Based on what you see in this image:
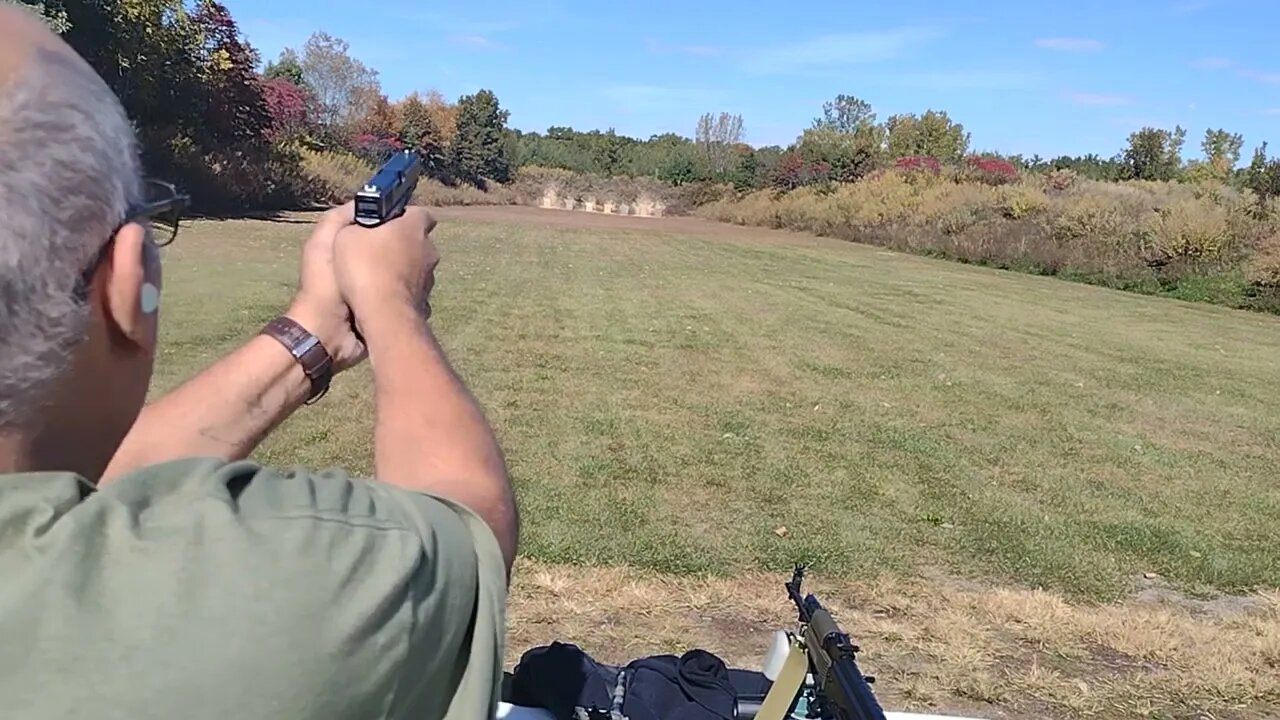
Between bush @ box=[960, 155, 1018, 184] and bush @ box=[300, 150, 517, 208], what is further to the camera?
bush @ box=[960, 155, 1018, 184]

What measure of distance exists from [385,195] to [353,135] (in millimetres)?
43766

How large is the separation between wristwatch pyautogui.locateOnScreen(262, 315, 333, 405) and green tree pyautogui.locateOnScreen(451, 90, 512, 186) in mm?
48596

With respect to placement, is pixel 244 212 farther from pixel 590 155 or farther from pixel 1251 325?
pixel 590 155

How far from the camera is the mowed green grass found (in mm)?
5504

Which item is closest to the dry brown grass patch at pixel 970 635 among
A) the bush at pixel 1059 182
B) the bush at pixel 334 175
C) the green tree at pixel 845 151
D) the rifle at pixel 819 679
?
the rifle at pixel 819 679

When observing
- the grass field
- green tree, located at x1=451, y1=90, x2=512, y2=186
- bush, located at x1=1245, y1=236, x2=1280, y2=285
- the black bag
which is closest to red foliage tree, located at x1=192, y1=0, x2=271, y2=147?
the grass field

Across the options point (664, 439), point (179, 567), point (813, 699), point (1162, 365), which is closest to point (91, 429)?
point (179, 567)

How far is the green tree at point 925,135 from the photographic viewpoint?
49719mm

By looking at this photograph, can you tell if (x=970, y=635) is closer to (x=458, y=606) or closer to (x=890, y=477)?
(x=890, y=477)

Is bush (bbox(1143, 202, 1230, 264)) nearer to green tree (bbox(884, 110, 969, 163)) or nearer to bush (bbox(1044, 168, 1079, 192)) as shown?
bush (bbox(1044, 168, 1079, 192))

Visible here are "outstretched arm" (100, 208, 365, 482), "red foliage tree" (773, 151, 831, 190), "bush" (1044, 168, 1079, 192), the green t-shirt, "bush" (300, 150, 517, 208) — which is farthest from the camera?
"red foliage tree" (773, 151, 831, 190)

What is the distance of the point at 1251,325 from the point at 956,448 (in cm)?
1194

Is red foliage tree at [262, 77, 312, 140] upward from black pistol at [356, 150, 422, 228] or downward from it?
upward

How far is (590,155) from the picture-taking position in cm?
6688
